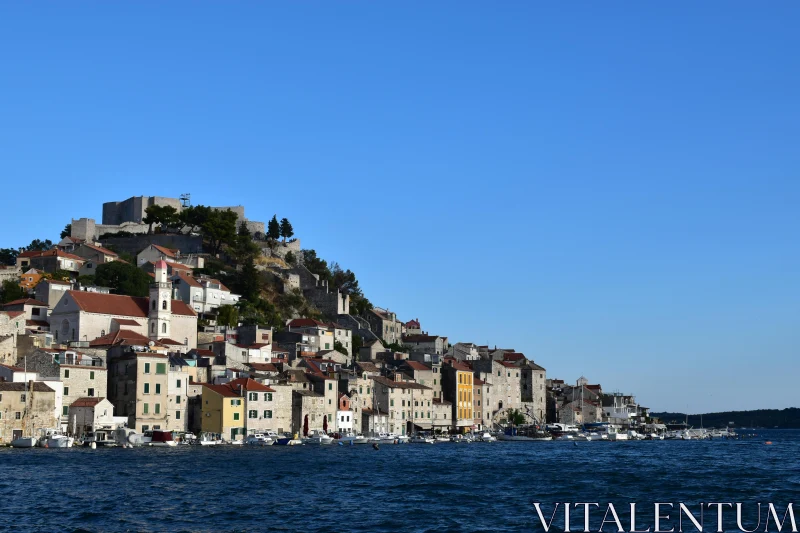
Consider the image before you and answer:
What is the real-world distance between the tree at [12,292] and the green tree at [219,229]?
25716 mm

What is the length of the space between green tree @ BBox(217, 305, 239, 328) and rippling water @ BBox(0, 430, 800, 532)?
31.1 metres

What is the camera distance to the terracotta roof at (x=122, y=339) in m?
82.5

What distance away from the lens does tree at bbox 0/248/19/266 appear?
125m

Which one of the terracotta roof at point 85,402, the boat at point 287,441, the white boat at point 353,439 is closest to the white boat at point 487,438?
the white boat at point 353,439

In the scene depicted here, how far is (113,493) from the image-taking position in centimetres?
4484

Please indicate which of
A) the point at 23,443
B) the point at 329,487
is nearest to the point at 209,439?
the point at 23,443

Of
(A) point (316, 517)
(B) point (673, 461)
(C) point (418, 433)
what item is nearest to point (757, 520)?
(A) point (316, 517)

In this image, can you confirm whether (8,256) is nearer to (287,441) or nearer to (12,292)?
(12,292)

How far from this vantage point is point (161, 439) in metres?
76.4

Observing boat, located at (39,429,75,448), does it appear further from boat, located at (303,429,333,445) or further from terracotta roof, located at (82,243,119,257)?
terracotta roof, located at (82,243,119,257)

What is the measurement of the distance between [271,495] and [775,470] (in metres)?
37.9

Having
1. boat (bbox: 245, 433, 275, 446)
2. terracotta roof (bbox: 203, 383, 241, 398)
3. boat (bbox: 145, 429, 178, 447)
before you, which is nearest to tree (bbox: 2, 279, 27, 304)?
terracotta roof (bbox: 203, 383, 241, 398)

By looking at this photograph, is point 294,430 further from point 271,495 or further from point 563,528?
point 563,528

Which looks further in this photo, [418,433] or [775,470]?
[418,433]
